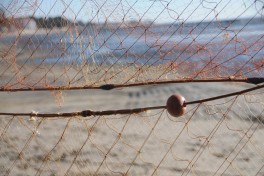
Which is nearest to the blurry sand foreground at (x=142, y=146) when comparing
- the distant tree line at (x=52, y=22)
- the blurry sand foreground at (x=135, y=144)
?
the blurry sand foreground at (x=135, y=144)

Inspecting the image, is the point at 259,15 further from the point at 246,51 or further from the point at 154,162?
the point at 154,162

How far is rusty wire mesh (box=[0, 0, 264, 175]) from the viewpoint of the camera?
181 centimetres

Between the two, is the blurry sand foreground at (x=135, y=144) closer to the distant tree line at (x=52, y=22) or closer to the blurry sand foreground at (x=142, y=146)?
the blurry sand foreground at (x=142, y=146)

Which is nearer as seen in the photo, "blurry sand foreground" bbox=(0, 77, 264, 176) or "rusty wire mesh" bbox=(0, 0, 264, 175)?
"rusty wire mesh" bbox=(0, 0, 264, 175)

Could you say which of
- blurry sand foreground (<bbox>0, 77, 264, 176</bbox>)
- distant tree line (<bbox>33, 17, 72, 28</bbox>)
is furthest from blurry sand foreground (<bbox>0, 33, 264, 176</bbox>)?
distant tree line (<bbox>33, 17, 72, 28</bbox>)

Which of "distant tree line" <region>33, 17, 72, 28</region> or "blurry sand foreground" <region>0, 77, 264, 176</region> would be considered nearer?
"distant tree line" <region>33, 17, 72, 28</region>

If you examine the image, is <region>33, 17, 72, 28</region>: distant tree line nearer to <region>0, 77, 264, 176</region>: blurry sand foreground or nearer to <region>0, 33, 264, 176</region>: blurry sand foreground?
<region>0, 33, 264, 176</region>: blurry sand foreground

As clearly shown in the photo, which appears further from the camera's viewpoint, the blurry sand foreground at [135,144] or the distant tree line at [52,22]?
the blurry sand foreground at [135,144]

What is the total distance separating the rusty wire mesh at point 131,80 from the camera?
1.81 metres

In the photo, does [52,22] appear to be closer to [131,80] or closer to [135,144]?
[131,80]

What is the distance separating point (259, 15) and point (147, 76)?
2.41ft

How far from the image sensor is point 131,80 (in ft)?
6.78

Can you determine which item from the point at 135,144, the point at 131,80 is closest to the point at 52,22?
the point at 131,80

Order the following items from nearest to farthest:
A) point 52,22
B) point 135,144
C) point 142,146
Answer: point 142,146 → point 52,22 → point 135,144
